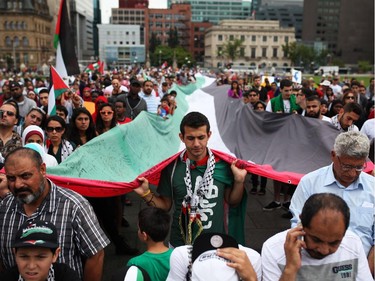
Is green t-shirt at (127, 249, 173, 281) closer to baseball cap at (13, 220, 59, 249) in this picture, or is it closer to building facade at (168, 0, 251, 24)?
baseball cap at (13, 220, 59, 249)

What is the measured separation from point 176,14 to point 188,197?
5736 inches

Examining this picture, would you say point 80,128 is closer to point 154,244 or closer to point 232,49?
point 154,244

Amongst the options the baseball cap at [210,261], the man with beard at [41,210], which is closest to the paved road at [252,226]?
the man with beard at [41,210]

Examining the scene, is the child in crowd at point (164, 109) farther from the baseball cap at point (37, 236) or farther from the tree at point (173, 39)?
the tree at point (173, 39)

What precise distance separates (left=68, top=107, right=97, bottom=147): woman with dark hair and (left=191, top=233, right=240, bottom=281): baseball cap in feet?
12.1

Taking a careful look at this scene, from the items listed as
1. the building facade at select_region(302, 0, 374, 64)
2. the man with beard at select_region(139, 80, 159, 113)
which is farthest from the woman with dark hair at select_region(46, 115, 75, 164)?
the building facade at select_region(302, 0, 374, 64)

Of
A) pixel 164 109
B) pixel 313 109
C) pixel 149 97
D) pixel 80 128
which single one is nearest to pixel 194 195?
pixel 80 128

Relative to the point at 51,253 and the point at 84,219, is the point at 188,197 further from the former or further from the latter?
the point at 51,253

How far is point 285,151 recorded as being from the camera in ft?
20.1

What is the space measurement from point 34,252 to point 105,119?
12.8ft

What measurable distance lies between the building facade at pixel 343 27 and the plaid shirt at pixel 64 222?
118626mm

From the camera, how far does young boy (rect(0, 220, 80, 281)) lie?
94.6 inches

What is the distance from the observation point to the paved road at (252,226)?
5.19 m

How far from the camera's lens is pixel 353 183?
3002 millimetres
